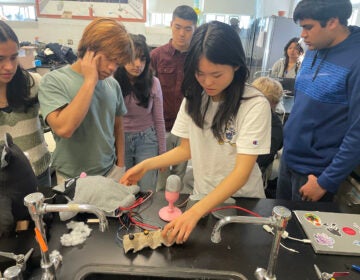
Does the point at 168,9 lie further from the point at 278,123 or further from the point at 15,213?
the point at 15,213

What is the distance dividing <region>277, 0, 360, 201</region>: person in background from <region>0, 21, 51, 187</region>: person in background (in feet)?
3.71

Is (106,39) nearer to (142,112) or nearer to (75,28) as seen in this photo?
(142,112)

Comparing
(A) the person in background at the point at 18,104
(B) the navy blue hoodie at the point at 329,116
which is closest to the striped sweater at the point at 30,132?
(A) the person in background at the point at 18,104

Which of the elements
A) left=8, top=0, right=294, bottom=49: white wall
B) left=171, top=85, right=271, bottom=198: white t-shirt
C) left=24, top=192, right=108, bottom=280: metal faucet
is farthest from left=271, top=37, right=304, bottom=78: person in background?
left=24, top=192, right=108, bottom=280: metal faucet

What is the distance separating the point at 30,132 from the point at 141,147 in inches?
28.6

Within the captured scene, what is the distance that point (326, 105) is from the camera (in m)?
1.20

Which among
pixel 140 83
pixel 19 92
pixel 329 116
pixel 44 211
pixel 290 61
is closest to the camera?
pixel 44 211

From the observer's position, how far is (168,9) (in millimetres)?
4160

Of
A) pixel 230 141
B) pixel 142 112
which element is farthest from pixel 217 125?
pixel 142 112

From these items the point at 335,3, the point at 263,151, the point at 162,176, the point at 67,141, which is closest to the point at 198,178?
the point at 263,151

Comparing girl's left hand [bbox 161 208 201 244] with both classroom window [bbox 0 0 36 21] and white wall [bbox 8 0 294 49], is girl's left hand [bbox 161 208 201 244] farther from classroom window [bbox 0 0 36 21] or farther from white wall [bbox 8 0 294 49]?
classroom window [bbox 0 0 36 21]

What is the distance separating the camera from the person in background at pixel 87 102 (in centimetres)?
103

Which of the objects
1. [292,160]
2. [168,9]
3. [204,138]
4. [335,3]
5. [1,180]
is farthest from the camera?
[168,9]

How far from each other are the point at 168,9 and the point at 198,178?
3725 millimetres
